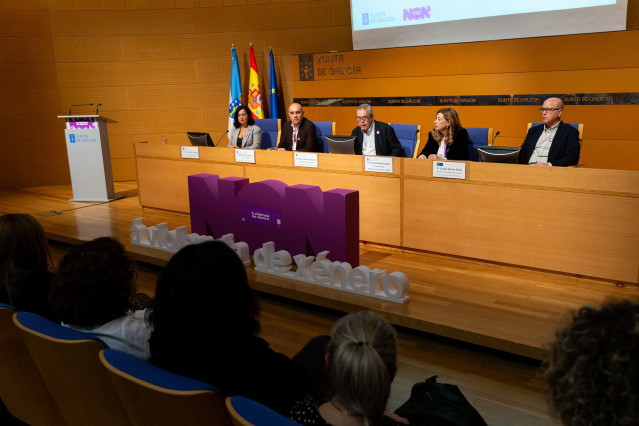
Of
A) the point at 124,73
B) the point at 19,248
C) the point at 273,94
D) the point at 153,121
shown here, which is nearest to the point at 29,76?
the point at 124,73

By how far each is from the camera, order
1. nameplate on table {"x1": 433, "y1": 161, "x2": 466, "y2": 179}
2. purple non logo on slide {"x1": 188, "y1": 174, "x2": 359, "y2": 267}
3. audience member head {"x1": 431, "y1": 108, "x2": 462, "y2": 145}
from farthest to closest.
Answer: audience member head {"x1": 431, "y1": 108, "x2": 462, "y2": 145}, nameplate on table {"x1": 433, "y1": 161, "x2": 466, "y2": 179}, purple non logo on slide {"x1": 188, "y1": 174, "x2": 359, "y2": 267}

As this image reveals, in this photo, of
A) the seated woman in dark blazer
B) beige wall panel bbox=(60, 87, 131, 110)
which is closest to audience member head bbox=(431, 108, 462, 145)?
the seated woman in dark blazer

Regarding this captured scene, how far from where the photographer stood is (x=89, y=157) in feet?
21.1

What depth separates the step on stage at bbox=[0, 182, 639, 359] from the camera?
9.42 feet

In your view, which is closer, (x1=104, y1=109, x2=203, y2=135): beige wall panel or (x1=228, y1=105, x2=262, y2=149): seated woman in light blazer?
(x1=228, y1=105, x2=262, y2=149): seated woman in light blazer

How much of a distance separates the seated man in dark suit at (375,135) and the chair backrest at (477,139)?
0.59 metres

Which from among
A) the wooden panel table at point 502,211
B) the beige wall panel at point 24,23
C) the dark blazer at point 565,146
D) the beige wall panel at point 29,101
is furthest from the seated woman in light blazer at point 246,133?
the beige wall panel at point 24,23

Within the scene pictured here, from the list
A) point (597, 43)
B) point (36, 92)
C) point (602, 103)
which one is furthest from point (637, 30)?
point (36, 92)

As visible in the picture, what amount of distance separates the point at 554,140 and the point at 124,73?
6067mm

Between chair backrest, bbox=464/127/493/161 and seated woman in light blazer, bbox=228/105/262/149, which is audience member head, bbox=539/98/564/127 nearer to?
chair backrest, bbox=464/127/493/161

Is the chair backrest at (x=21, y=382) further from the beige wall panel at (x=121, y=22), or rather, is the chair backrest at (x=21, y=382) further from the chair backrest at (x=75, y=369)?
the beige wall panel at (x=121, y=22)

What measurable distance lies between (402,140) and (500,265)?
6.48 feet

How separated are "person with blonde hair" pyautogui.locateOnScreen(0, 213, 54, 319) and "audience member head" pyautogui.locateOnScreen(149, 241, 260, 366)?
80 cm

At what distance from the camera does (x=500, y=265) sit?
3.82 metres
